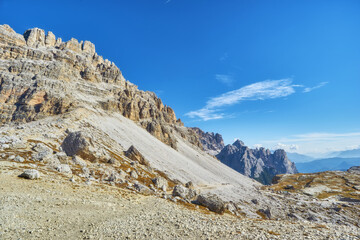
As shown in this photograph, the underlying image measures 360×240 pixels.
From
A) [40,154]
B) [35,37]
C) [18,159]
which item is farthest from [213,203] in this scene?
[35,37]

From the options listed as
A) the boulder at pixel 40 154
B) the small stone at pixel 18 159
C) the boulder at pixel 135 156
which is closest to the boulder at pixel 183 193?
the boulder at pixel 40 154

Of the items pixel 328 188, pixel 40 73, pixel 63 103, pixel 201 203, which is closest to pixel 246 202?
pixel 201 203

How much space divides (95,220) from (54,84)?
130 metres

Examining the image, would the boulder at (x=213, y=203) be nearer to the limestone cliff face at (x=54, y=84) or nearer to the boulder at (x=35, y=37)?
the limestone cliff face at (x=54, y=84)

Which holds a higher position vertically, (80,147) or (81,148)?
(80,147)

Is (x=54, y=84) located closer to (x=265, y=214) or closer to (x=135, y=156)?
(x=135, y=156)

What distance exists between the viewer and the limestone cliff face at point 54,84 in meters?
102

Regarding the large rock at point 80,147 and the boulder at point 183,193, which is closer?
the boulder at point 183,193

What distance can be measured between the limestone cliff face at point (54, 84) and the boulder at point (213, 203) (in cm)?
9751

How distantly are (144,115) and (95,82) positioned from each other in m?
54.4

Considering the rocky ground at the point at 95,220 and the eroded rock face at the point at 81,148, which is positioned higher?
the eroded rock face at the point at 81,148

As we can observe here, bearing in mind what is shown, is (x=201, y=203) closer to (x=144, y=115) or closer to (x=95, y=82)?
(x=144, y=115)

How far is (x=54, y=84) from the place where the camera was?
118 m

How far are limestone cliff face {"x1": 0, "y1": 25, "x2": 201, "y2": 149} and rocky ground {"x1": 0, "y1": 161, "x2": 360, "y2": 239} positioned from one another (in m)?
93.1
